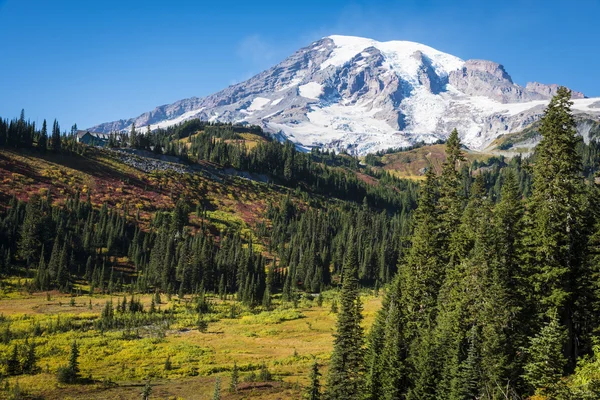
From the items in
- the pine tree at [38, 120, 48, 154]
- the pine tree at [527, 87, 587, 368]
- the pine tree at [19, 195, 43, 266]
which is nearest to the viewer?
the pine tree at [527, 87, 587, 368]

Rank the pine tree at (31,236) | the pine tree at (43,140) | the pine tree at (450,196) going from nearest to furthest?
the pine tree at (450,196), the pine tree at (31,236), the pine tree at (43,140)

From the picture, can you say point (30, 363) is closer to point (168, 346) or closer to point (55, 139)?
point (168, 346)

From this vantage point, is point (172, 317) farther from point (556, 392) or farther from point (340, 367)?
point (556, 392)

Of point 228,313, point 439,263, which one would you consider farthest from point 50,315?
point 439,263

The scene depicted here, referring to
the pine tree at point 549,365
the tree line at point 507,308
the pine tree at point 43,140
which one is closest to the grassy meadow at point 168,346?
the tree line at point 507,308

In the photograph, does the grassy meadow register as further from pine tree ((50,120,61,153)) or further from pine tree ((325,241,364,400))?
pine tree ((50,120,61,153))

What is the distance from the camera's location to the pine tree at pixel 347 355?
29.0 meters

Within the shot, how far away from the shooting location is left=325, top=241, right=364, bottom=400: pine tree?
95.2 feet

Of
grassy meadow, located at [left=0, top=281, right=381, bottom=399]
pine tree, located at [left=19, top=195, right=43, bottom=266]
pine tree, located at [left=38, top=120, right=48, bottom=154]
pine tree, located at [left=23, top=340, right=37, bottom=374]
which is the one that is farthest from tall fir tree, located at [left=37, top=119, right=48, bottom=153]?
pine tree, located at [left=23, top=340, right=37, bottom=374]

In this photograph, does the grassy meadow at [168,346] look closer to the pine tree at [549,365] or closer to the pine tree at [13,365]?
the pine tree at [13,365]

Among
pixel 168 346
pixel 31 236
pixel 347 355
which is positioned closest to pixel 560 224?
pixel 347 355

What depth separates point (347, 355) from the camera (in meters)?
30.0

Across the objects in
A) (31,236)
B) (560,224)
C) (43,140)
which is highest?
(43,140)

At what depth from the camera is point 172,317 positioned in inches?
2761
